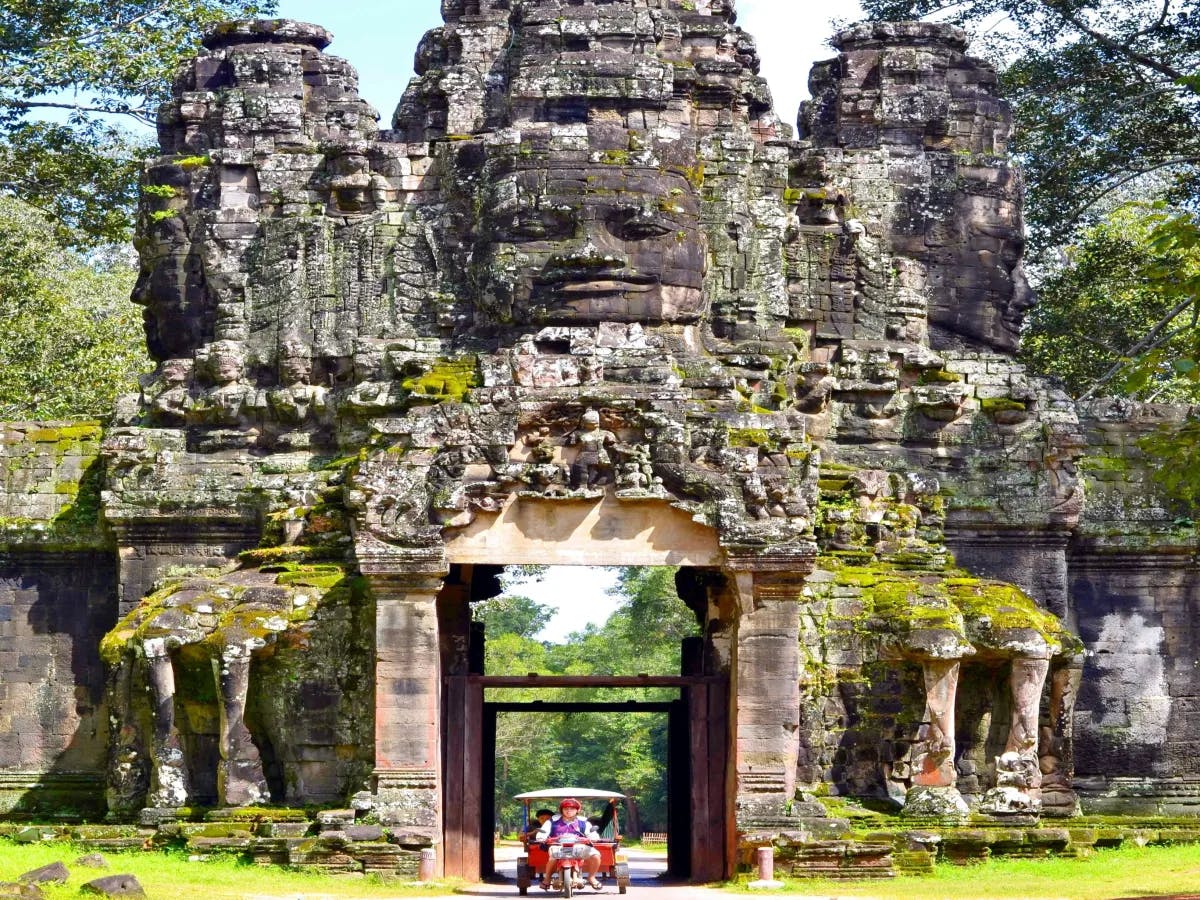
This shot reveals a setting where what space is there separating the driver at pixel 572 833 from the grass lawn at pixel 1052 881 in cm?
148

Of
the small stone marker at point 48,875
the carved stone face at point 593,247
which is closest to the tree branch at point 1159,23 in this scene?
the carved stone face at point 593,247

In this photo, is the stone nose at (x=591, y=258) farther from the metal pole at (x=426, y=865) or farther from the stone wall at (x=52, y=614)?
the metal pole at (x=426, y=865)

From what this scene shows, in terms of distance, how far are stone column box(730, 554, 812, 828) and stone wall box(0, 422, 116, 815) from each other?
8062 mm

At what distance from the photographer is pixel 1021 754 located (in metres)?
29.5

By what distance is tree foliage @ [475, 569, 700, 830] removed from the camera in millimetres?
58469

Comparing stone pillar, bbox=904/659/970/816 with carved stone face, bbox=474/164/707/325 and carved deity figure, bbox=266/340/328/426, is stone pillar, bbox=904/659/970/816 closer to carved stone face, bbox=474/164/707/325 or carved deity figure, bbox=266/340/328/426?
carved stone face, bbox=474/164/707/325

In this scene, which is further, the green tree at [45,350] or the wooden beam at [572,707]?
the green tree at [45,350]

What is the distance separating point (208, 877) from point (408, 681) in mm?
3060

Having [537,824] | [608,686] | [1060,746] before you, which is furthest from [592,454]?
[1060,746]

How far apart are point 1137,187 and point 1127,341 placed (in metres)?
8.65

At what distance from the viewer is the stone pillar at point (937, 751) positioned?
29.0m

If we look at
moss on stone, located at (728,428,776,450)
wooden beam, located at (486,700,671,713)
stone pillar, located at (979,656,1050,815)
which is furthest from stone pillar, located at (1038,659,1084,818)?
wooden beam, located at (486,700,671,713)

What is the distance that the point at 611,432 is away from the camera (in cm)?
2873

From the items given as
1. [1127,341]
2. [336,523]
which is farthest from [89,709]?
[1127,341]
